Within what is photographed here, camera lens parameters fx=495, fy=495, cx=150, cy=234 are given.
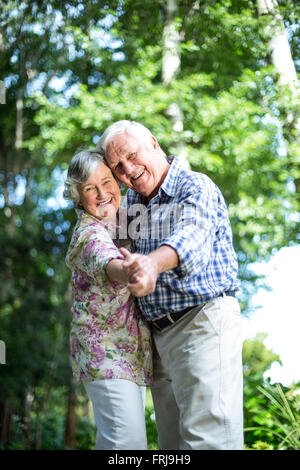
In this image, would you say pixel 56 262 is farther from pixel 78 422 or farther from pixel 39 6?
pixel 39 6

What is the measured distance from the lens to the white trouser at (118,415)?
1418mm

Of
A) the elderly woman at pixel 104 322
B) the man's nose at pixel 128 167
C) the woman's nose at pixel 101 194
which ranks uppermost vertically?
the man's nose at pixel 128 167

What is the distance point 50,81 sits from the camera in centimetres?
621

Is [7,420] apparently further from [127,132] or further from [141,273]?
[141,273]

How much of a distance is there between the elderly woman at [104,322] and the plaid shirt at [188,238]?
0.31 feet

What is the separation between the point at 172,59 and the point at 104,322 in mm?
3748

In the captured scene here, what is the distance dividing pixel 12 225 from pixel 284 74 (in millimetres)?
4135

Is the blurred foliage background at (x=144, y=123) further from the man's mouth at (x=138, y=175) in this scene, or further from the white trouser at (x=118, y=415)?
the man's mouth at (x=138, y=175)

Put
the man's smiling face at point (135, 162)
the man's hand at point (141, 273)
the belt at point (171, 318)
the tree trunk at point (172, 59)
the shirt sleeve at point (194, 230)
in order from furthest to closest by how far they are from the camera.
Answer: the tree trunk at point (172, 59) < the man's smiling face at point (135, 162) < the belt at point (171, 318) < the shirt sleeve at point (194, 230) < the man's hand at point (141, 273)

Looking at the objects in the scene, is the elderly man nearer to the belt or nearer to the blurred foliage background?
the belt

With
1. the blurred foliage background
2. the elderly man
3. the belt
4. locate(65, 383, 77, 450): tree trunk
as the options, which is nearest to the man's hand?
the elderly man

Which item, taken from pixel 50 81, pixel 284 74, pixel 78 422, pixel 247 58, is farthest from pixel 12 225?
pixel 284 74

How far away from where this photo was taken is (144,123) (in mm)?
4523

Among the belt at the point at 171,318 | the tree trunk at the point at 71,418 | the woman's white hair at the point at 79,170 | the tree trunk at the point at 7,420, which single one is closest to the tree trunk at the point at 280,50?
the woman's white hair at the point at 79,170
